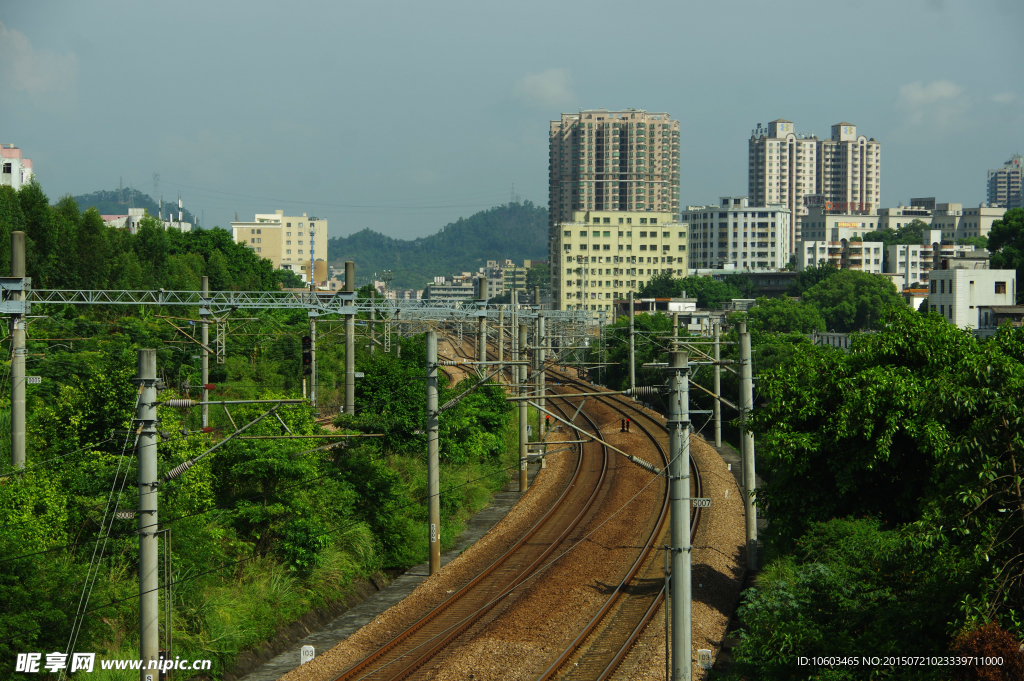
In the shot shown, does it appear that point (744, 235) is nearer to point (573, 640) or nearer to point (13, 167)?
point (13, 167)

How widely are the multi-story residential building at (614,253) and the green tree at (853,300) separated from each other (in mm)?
40266

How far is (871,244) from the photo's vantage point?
443 ft

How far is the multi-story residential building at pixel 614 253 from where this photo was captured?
13312 centimetres

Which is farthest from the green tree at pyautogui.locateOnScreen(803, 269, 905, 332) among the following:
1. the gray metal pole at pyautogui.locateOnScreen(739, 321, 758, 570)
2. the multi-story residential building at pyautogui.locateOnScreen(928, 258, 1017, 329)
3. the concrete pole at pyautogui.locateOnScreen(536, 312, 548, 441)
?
the gray metal pole at pyautogui.locateOnScreen(739, 321, 758, 570)

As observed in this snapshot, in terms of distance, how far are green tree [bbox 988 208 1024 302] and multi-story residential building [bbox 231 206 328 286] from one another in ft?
310

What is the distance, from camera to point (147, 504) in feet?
35.6

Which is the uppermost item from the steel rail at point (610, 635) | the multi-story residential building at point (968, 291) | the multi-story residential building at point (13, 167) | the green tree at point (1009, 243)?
the multi-story residential building at point (13, 167)

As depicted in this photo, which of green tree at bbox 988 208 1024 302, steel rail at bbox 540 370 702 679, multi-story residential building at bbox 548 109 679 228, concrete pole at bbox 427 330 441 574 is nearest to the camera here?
steel rail at bbox 540 370 702 679

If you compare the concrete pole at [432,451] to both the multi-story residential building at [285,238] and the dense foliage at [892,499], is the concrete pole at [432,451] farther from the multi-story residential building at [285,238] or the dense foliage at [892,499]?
the multi-story residential building at [285,238]

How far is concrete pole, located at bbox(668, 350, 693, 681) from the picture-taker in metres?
11.5

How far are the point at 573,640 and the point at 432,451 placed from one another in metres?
5.18

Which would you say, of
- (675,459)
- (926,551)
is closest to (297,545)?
(675,459)

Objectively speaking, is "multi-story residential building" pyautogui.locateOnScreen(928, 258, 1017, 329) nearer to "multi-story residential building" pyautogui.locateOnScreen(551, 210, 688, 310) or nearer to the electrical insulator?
the electrical insulator

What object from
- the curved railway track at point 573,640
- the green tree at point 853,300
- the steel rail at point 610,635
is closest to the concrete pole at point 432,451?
the curved railway track at point 573,640
